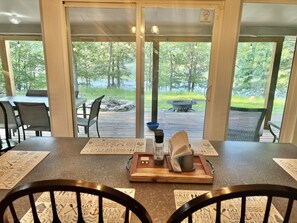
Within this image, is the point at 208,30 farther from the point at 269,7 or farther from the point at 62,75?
the point at 62,75

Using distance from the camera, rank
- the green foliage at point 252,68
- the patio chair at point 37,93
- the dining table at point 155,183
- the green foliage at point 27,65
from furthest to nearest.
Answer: the patio chair at point 37,93 → the green foliage at point 27,65 → the green foliage at point 252,68 → the dining table at point 155,183

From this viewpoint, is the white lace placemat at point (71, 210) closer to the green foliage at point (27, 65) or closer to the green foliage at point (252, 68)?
the green foliage at point (252, 68)

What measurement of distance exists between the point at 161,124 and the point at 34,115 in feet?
5.92

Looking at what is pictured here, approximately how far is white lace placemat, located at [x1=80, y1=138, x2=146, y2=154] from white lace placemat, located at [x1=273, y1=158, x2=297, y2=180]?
810mm

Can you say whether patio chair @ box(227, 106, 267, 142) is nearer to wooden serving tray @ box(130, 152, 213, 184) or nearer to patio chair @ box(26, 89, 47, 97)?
wooden serving tray @ box(130, 152, 213, 184)

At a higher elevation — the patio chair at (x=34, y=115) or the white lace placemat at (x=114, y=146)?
the white lace placemat at (x=114, y=146)

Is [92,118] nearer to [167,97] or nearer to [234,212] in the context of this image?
[167,97]

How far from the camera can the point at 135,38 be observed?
264cm

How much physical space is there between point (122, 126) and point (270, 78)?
87.3 inches

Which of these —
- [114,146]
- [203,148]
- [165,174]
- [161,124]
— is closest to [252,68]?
[161,124]

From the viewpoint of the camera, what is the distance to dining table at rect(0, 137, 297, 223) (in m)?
0.94

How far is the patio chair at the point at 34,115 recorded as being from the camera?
2.86 metres

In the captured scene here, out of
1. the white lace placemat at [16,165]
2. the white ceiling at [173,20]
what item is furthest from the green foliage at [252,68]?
the white lace placemat at [16,165]

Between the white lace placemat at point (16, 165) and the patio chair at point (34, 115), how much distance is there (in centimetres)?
167
